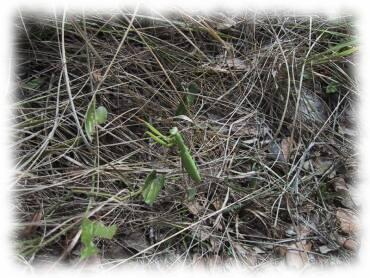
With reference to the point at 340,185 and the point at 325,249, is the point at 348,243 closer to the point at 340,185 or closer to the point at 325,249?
the point at 325,249

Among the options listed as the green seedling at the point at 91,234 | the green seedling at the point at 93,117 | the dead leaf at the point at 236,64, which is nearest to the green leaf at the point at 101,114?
the green seedling at the point at 93,117

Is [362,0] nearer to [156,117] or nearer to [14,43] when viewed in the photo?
[156,117]

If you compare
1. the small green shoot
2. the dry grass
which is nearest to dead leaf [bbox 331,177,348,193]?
the dry grass

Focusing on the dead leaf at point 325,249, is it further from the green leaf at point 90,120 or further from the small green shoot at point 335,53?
the green leaf at point 90,120

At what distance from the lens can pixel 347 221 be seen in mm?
1642

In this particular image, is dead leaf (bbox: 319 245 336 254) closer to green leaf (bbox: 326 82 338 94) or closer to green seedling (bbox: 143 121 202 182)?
green seedling (bbox: 143 121 202 182)

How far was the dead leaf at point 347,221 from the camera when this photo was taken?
1.62 meters

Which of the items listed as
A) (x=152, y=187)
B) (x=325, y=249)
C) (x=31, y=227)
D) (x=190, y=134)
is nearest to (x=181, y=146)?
(x=152, y=187)

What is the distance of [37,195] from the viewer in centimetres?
141

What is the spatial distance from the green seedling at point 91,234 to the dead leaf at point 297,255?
1.86ft

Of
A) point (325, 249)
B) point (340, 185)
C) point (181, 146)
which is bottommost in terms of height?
point (325, 249)

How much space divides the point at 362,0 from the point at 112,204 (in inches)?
53.9

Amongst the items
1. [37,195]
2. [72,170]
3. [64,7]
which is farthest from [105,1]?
[37,195]

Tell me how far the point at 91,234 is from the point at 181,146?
35 centimetres
